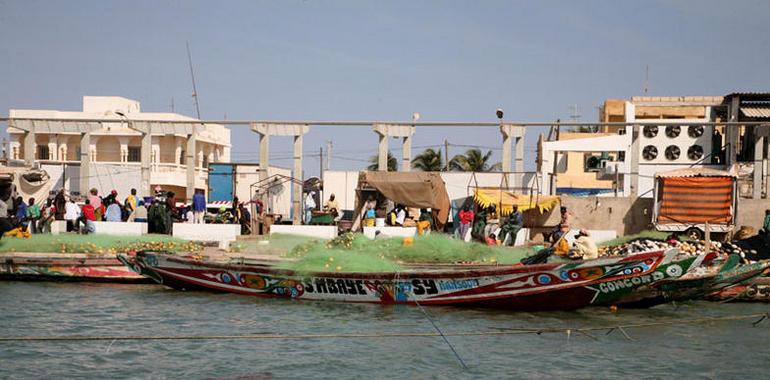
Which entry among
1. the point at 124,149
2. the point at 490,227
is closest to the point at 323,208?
the point at 490,227

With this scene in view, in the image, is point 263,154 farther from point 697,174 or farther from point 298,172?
point 697,174

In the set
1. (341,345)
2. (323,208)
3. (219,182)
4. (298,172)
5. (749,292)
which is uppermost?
(298,172)

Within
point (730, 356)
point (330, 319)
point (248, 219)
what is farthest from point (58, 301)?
point (730, 356)

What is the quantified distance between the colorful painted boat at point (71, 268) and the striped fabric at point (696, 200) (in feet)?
44.9

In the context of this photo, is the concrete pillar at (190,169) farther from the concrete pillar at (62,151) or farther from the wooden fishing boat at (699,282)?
the concrete pillar at (62,151)

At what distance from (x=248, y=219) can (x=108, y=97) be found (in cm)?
2601

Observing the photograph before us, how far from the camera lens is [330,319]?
1504 cm

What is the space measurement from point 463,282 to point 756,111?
1969 cm

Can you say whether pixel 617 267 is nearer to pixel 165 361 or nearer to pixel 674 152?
pixel 165 361

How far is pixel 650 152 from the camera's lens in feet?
114

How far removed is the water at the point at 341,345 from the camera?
38.4ft

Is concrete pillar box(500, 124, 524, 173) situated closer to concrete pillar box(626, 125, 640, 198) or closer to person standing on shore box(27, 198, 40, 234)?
concrete pillar box(626, 125, 640, 198)

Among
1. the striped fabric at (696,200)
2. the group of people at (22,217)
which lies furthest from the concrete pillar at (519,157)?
the group of people at (22,217)

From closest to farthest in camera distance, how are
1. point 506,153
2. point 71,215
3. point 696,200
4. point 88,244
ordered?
1. point 88,244
2. point 696,200
3. point 71,215
4. point 506,153
